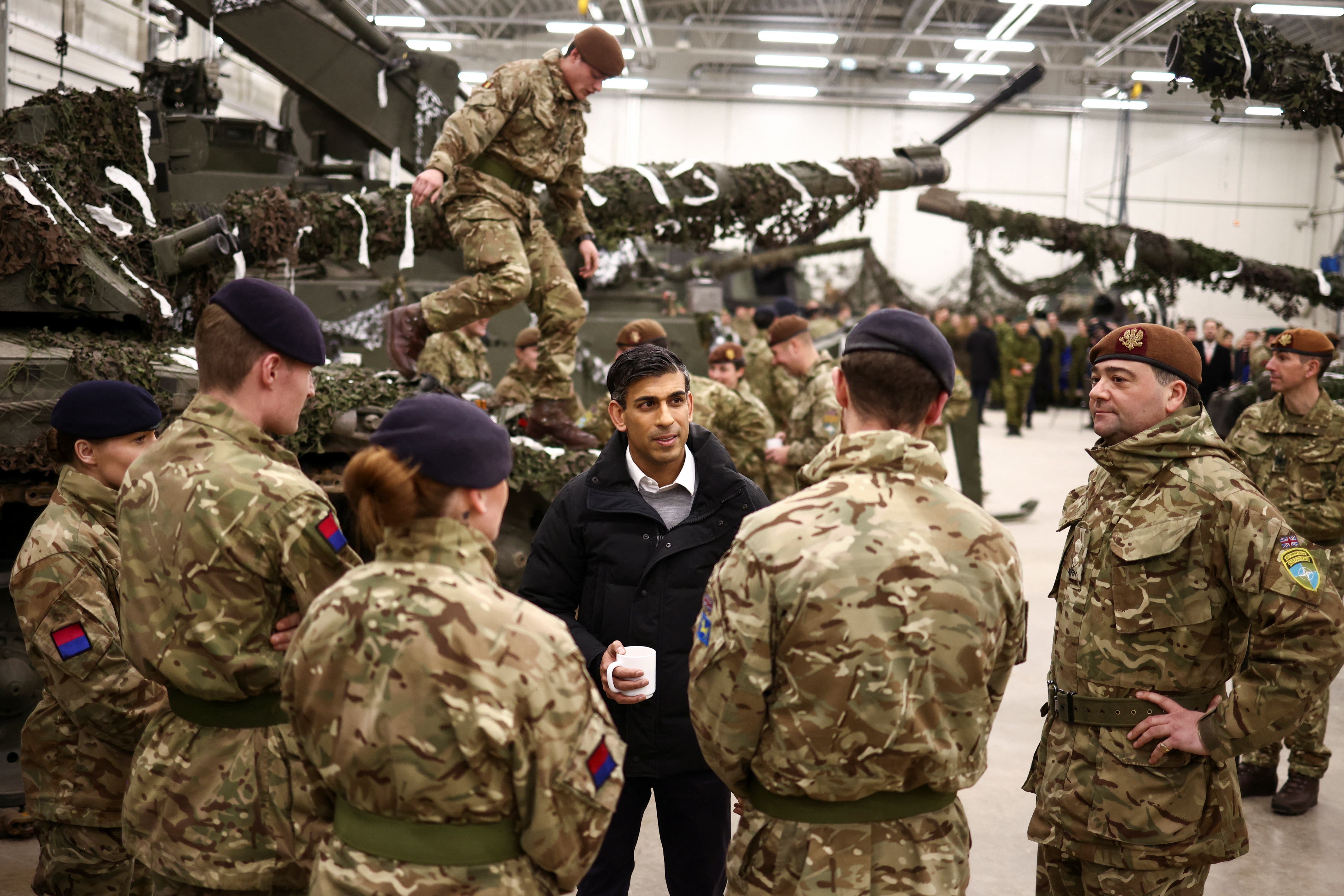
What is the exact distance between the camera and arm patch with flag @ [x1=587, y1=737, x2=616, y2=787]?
81.3 inches

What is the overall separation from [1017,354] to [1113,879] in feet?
63.3

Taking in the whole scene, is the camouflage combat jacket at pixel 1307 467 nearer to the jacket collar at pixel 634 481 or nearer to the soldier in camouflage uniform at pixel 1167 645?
the soldier in camouflage uniform at pixel 1167 645

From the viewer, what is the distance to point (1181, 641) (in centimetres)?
318

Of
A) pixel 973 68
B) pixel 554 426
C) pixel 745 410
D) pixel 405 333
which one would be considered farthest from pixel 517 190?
pixel 973 68

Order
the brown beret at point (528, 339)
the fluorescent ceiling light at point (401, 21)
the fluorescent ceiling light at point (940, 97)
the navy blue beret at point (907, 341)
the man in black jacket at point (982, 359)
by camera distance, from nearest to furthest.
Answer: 1. the navy blue beret at point (907, 341)
2. the brown beret at point (528, 339)
3. the man in black jacket at point (982, 359)
4. the fluorescent ceiling light at point (401, 21)
5. the fluorescent ceiling light at point (940, 97)

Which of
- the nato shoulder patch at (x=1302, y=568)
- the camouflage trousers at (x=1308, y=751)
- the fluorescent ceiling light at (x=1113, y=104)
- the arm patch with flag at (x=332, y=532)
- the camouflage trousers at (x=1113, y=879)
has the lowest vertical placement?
the camouflage trousers at (x=1308, y=751)

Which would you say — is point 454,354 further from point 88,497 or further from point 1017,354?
point 1017,354

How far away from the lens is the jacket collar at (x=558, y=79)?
18.6 ft

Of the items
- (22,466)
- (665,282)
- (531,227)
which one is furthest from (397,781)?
(665,282)

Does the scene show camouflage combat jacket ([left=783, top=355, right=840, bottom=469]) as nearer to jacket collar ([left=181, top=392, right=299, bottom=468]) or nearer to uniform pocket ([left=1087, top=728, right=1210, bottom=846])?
uniform pocket ([left=1087, top=728, right=1210, bottom=846])

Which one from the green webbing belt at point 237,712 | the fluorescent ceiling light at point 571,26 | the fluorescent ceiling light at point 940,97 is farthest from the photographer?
the fluorescent ceiling light at point 940,97

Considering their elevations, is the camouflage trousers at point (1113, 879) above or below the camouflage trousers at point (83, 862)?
above

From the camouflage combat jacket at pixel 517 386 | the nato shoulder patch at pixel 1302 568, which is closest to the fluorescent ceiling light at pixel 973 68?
the camouflage combat jacket at pixel 517 386

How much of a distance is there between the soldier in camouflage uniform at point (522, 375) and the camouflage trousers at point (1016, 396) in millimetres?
13892
